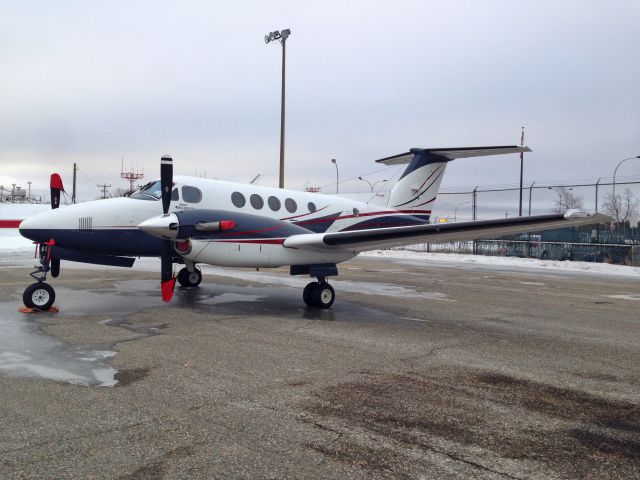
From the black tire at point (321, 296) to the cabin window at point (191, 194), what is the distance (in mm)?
3397

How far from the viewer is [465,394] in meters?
5.11

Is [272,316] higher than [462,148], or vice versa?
[462,148]

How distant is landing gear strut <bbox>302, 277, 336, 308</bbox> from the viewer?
10.9 meters

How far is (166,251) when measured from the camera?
380 inches

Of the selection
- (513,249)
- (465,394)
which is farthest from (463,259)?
(465,394)

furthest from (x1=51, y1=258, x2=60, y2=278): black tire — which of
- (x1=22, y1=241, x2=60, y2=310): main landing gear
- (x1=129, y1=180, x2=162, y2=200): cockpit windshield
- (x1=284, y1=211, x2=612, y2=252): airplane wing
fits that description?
(x1=284, y1=211, x2=612, y2=252): airplane wing

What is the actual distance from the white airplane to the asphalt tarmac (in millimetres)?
999

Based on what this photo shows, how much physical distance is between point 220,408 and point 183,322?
14.8 feet

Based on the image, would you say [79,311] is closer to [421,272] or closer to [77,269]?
[77,269]

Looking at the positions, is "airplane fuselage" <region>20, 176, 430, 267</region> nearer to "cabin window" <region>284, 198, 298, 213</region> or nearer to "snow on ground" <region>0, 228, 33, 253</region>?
"cabin window" <region>284, 198, 298, 213</region>

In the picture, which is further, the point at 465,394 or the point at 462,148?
the point at 462,148

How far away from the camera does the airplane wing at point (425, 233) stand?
9.20 metres

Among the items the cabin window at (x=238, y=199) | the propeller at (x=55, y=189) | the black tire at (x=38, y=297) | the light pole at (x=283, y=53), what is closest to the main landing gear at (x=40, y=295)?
the black tire at (x=38, y=297)

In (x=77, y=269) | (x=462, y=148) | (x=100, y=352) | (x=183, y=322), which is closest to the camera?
(x=100, y=352)
